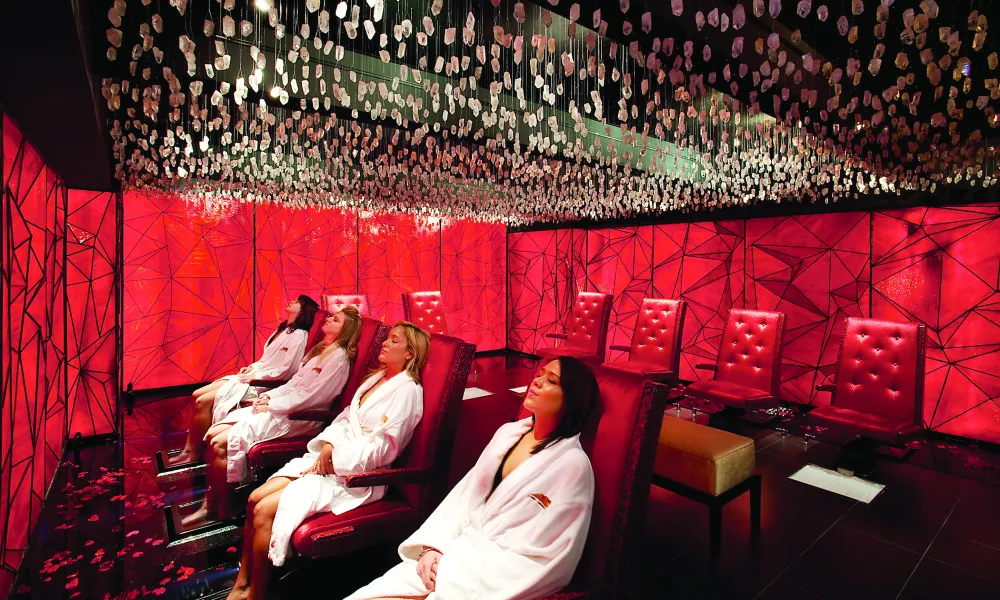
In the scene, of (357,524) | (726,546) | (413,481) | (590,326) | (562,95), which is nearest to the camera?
(357,524)

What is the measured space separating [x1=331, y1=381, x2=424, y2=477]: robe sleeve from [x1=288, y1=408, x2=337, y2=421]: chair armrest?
2.38 ft

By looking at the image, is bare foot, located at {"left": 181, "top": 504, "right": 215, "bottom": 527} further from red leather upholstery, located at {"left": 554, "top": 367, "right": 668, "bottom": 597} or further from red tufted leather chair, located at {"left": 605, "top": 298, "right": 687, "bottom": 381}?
red tufted leather chair, located at {"left": 605, "top": 298, "right": 687, "bottom": 381}

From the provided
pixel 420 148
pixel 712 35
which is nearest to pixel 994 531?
pixel 712 35

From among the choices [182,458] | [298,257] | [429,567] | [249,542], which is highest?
[298,257]

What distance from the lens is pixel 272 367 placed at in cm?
401

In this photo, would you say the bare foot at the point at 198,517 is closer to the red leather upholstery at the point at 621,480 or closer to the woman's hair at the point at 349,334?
the woman's hair at the point at 349,334

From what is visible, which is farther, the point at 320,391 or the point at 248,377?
the point at 248,377

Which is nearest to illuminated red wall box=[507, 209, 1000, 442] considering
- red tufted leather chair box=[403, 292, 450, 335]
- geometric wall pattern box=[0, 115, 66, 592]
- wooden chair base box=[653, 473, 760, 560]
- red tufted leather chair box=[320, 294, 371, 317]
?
red tufted leather chair box=[403, 292, 450, 335]

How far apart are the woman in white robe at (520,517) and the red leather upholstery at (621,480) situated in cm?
7

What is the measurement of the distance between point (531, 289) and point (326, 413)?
21.2ft

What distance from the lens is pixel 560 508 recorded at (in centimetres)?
134

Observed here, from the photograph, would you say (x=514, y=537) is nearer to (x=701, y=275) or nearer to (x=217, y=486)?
(x=217, y=486)

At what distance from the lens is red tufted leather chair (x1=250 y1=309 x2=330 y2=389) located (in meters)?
3.70

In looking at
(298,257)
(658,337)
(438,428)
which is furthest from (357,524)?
(298,257)
